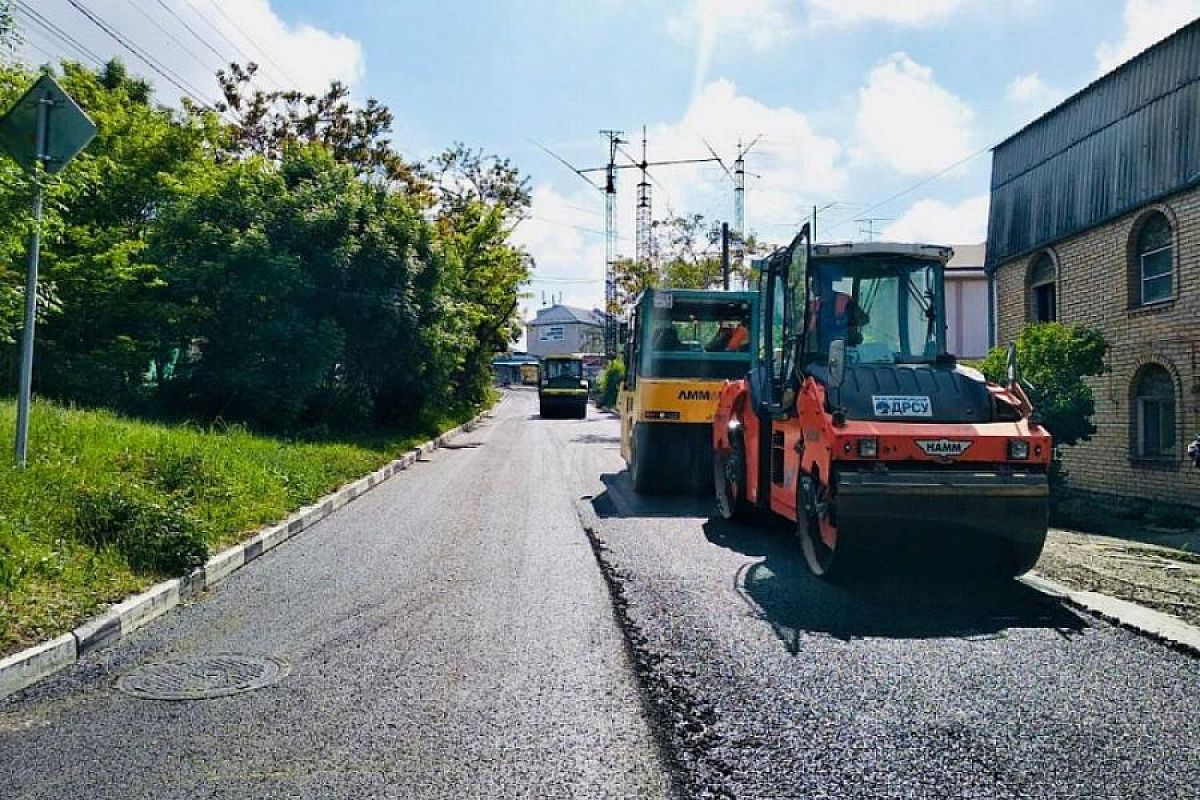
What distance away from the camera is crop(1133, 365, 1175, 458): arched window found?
15016 millimetres

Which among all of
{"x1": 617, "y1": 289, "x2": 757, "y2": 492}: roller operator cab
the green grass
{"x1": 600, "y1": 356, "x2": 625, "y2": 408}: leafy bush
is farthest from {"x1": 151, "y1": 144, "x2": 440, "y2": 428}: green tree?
{"x1": 600, "y1": 356, "x2": 625, "y2": 408}: leafy bush

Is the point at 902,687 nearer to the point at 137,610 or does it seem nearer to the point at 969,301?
the point at 137,610

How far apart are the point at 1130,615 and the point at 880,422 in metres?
2.07

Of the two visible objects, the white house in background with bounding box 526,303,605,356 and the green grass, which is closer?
the green grass

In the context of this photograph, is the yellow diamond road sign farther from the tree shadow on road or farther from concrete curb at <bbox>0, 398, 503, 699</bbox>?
the tree shadow on road

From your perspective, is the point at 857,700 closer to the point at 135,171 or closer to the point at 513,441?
the point at 135,171

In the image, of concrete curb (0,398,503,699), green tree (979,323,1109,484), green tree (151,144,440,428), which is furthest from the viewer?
green tree (151,144,440,428)

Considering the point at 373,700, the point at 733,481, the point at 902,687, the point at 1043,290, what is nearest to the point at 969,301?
the point at 1043,290

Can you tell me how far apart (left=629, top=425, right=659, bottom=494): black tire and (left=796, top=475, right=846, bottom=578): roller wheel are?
5.56 meters

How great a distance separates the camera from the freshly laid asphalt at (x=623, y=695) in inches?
156

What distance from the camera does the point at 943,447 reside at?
23.3 ft

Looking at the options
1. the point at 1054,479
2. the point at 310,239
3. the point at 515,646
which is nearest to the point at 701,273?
the point at 310,239

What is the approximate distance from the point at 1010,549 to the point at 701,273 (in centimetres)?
3556

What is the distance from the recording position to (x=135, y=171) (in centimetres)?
1847
